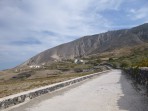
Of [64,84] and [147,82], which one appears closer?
[147,82]

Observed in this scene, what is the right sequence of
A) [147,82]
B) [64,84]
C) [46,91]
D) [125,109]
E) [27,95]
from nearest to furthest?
1. [125,109]
2. [27,95]
3. [147,82]
4. [46,91]
5. [64,84]

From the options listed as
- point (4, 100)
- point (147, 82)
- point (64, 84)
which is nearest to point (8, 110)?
point (4, 100)

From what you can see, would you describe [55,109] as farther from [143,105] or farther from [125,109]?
[143,105]

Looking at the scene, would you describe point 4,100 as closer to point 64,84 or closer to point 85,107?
point 85,107

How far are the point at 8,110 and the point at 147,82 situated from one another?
7026 millimetres

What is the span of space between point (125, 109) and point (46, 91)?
6358mm

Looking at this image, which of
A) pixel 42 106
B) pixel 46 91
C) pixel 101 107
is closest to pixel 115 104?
pixel 101 107

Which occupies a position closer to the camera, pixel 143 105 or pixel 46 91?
pixel 143 105

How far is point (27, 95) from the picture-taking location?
12266 millimetres

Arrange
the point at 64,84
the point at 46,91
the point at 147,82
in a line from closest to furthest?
the point at 147,82 → the point at 46,91 → the point at 64,84

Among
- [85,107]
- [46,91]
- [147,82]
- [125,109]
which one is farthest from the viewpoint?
[46,91]

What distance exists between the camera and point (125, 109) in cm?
977

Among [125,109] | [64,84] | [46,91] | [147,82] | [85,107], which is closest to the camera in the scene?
[125,109]

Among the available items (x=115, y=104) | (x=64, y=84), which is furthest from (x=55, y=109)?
(x=64, y=84)
